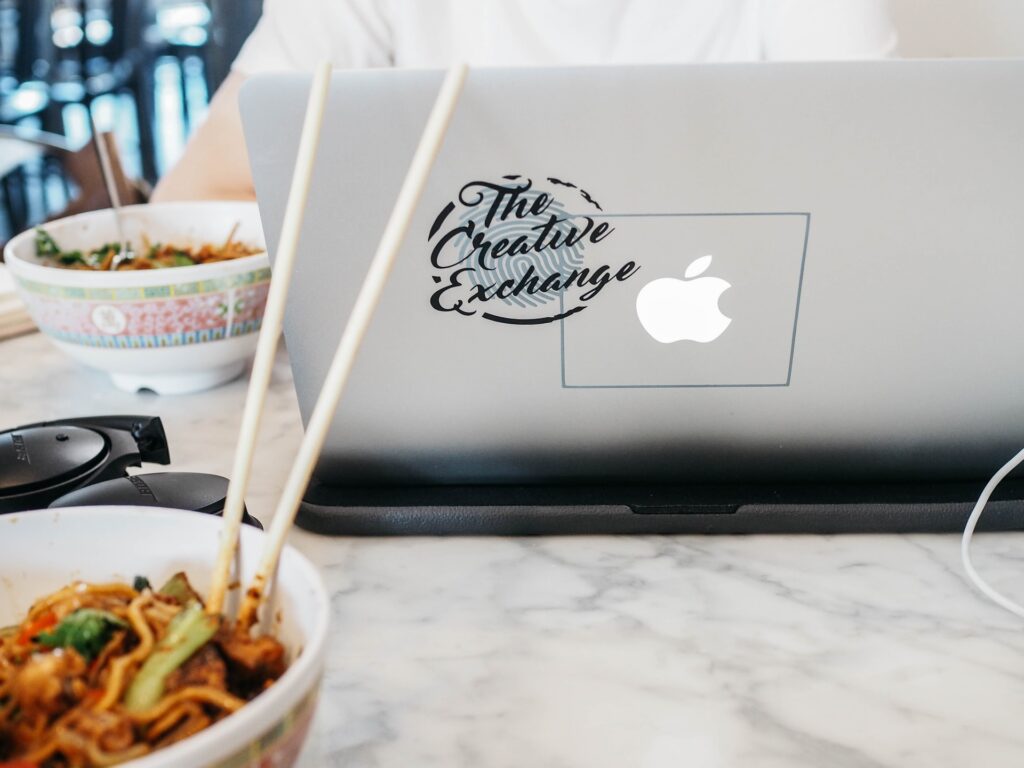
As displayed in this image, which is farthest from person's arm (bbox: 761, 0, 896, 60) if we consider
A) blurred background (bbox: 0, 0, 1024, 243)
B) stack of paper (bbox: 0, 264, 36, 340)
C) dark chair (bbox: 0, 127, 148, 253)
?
blurred background (bbox: 0, 0, 1024, 243)

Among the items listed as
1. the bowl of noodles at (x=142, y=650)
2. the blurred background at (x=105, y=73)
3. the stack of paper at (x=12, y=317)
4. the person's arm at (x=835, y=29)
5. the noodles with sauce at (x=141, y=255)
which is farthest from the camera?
the blurred background at (x=105, y=73)

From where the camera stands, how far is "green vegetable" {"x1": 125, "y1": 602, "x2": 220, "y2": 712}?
0.40 meters

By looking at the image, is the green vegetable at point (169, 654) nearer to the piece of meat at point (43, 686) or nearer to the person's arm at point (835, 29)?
the piece of meat at point (43, 686)

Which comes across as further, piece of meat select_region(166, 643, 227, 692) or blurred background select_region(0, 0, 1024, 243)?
blurred background select_region(0, 0, 1024, 243)

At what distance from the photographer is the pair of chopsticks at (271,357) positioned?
1.41 ft

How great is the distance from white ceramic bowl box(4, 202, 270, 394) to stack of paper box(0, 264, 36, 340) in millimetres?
207

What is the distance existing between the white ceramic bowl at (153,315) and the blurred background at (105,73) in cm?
227

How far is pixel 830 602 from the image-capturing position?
615 millimetres

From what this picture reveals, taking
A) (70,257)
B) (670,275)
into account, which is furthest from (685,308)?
(70,257)

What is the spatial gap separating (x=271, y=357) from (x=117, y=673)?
6.4 inches

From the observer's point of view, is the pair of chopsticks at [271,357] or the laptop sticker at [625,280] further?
the laptop sticker at [625,280]

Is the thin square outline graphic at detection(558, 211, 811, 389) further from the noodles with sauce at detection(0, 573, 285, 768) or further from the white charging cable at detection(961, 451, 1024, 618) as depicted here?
the noodles with sauce at detection(0, 573, 285, 768)

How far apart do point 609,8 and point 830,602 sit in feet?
3.82

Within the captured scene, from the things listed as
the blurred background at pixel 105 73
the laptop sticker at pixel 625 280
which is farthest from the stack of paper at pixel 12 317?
the blurred background at pixel 105 73
